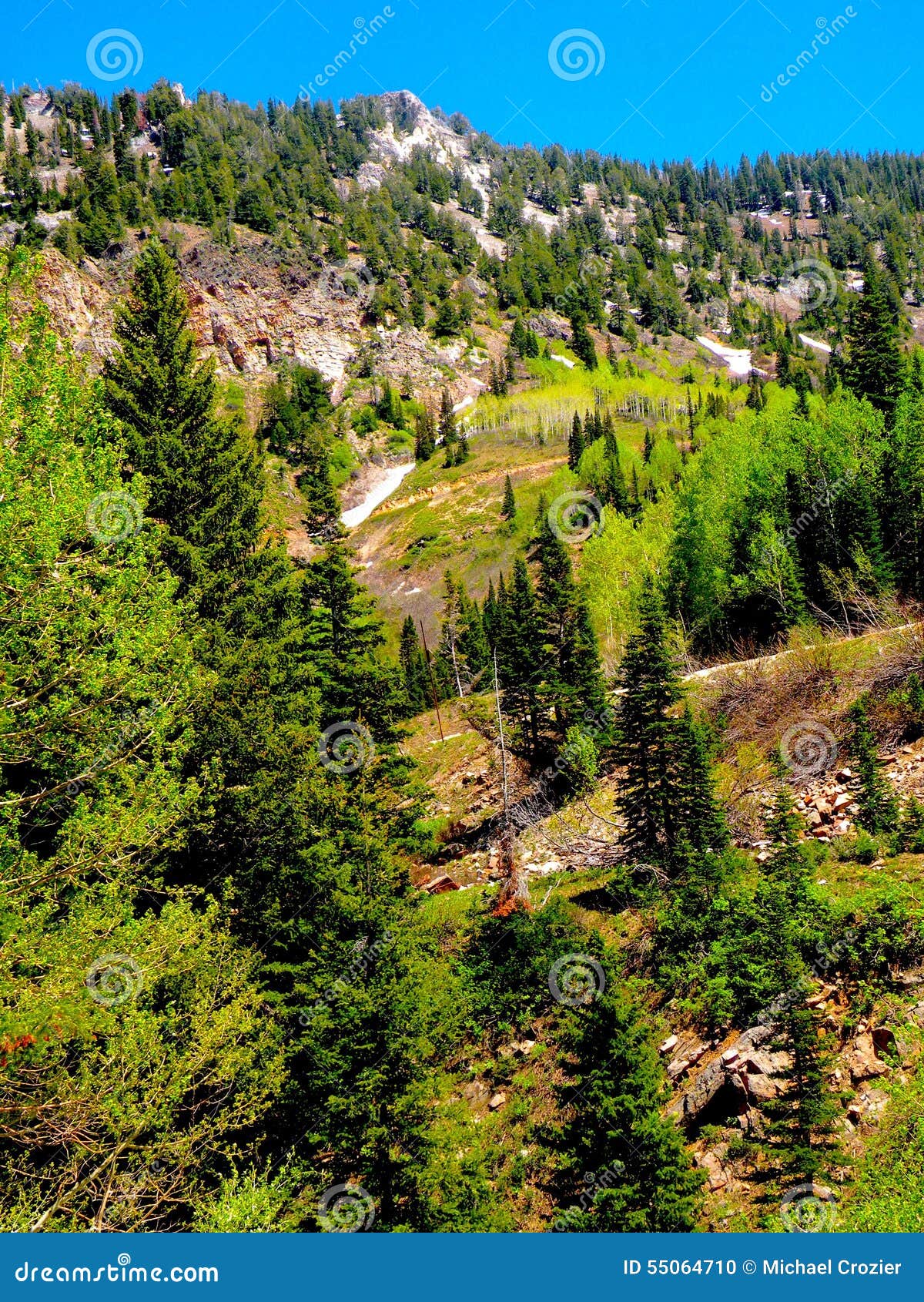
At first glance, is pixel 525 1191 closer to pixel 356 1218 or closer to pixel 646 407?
pixel 356 1218

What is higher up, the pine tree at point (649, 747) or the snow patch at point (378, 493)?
the snow patch at point (378, 493)

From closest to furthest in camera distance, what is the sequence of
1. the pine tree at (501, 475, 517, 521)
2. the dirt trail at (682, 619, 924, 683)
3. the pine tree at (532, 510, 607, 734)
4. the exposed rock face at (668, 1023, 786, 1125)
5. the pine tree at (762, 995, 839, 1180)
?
the pine tree at (762, 995, 839, 1180) → the exposed rock face at (668, 1023, 786, 1125) → the dirt trail at (682, 619, 924, 683) → the pine tree at (532, 510, 607, 734) → the pine tree at (501, 475, 517, 521)

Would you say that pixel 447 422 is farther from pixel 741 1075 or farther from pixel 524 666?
pixel 741 1075

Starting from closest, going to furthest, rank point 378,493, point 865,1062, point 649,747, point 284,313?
point 865,1062 → point 649,747 → point 378,493 → point 284,313

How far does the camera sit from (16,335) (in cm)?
850

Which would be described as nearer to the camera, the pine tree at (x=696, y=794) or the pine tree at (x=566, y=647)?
the pine tree at (x=696, y=794)

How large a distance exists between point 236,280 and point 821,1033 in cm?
18646

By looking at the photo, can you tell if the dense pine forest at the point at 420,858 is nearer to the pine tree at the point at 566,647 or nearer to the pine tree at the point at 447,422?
the pine tree at the point at 566,647

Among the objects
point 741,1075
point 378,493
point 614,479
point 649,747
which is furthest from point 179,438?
point 378,493

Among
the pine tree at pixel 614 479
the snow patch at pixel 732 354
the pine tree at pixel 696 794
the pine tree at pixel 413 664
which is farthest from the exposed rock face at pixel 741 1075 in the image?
the snow patch at pixel 732 354

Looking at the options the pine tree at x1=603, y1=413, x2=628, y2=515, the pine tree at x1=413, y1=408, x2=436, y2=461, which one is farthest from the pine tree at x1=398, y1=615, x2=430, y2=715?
the pine tree at x1=413, y1=408, x2=436, y2=461

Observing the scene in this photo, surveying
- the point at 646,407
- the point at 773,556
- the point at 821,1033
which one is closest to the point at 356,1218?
the point at 821,1033

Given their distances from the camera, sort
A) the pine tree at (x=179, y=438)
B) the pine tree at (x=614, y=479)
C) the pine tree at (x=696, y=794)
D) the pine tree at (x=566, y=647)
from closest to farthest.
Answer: the pine tree at (x=179, y=438)
the pine tree at (x=696, y=794)
the pine tree at (x=566, y=647)
the pine tree at (x=614, y=479)

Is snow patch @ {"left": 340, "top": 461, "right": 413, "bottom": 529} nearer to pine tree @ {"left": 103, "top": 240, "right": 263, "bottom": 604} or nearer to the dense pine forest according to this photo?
the dense pine forest
